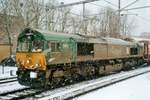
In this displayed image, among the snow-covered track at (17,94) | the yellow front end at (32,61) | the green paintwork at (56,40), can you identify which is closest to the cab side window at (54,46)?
the green paintwork at (56,40)

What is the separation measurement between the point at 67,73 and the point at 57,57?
149 cm

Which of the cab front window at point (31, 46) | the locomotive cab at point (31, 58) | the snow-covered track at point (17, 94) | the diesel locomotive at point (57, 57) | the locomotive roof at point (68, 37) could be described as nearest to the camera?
the snow-covered track at point (17, 94)

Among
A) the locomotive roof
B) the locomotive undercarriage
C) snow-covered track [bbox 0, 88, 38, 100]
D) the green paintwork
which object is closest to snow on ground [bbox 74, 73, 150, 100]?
the locomotive undercarriage

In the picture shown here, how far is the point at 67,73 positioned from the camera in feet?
62.4

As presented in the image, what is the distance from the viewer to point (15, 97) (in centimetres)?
1461

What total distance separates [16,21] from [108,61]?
18064 mm

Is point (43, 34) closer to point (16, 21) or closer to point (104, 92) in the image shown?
point (104, 92)

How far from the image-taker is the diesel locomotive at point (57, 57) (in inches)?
663

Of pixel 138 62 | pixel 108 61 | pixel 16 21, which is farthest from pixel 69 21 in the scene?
pixel 108 61

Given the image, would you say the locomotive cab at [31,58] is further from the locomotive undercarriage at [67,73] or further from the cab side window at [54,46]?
the cab side window at [54,46]

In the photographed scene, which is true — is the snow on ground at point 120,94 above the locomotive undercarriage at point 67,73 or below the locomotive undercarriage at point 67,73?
below

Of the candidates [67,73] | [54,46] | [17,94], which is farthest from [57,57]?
[17,94]

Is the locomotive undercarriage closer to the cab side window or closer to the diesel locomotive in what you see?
the diesel locomotive

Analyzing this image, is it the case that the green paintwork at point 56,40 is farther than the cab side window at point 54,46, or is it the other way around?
the cab side window at point 54,46
